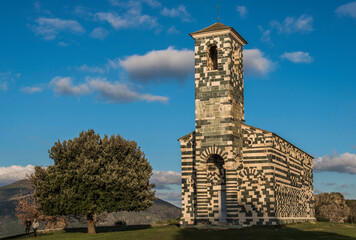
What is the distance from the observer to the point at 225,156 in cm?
4122

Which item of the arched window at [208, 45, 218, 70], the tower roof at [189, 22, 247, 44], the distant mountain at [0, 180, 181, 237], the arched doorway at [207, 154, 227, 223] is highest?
the tower roof at [189, 22, 247, 44]

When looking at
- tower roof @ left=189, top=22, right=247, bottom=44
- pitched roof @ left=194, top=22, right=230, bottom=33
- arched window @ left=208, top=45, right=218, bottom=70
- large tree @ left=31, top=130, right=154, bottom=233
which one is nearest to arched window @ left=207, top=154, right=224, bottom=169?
large tree @ left=31, top=130, right=154, bottom=233

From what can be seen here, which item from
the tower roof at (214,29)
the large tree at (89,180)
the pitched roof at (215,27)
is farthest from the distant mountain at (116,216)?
the pitched roof at (215,27)

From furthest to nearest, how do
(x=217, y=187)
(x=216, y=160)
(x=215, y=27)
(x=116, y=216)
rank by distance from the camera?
(x=116, y=216)
(x=215, y=27)
(x=216, y=160)
(x=217, y=187)

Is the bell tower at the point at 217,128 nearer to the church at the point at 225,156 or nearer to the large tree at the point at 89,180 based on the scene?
the church at the point at 225,156

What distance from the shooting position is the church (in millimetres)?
41500

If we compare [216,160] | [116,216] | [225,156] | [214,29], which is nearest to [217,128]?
[225,156]

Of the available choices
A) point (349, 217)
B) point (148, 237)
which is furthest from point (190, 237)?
point (349, 217)

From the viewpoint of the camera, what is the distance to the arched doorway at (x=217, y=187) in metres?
41.8

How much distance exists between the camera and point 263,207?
4178 cm

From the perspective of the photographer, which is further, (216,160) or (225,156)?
(216,160)

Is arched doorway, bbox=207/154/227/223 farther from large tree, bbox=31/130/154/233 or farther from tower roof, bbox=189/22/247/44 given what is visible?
tower roof, bbox=189/22/247/44

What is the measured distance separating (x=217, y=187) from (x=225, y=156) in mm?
3477

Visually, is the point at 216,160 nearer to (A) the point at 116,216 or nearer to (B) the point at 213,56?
(B) the point at 213,56
